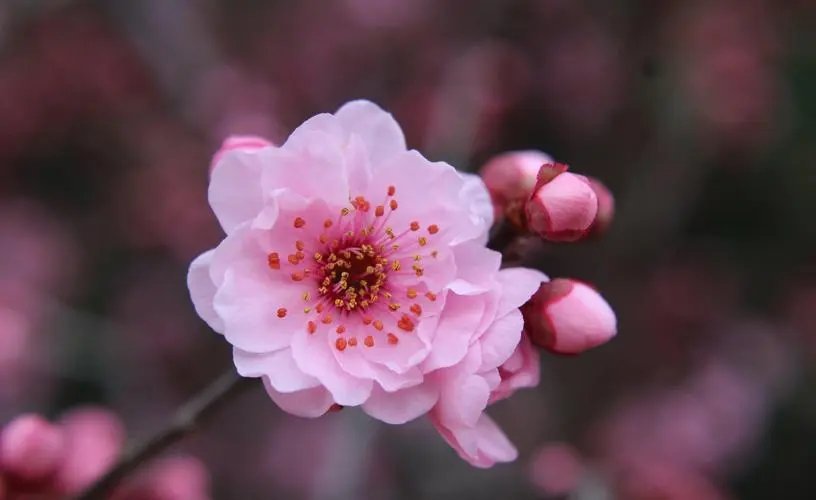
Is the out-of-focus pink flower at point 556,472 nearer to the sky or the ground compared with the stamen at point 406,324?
Answer: nearer to the ground

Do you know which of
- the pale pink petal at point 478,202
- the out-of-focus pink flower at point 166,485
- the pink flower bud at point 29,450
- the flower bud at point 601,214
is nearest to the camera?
the pale pink petal at point 478,202

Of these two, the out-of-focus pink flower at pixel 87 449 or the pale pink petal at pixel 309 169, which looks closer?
the pale pink petal at pixel 309 169

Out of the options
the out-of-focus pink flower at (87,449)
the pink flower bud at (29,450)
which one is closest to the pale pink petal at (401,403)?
the out-of-focus pink flower at (87,449)

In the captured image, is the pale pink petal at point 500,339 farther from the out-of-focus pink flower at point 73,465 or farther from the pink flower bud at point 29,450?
the pink flower bud at point 29,450

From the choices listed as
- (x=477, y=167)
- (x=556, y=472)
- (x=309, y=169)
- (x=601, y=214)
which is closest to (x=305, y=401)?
(x=309, y=169)

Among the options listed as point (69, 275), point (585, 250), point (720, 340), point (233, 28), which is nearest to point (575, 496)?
point (585, 250)

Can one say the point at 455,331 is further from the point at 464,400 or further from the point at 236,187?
the point at 236,187

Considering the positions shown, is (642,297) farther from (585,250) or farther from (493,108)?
(493,108)

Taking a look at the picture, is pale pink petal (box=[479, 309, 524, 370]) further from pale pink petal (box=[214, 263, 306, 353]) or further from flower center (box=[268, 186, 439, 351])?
pale pink petal (box=[214, 263, 306, 353])
